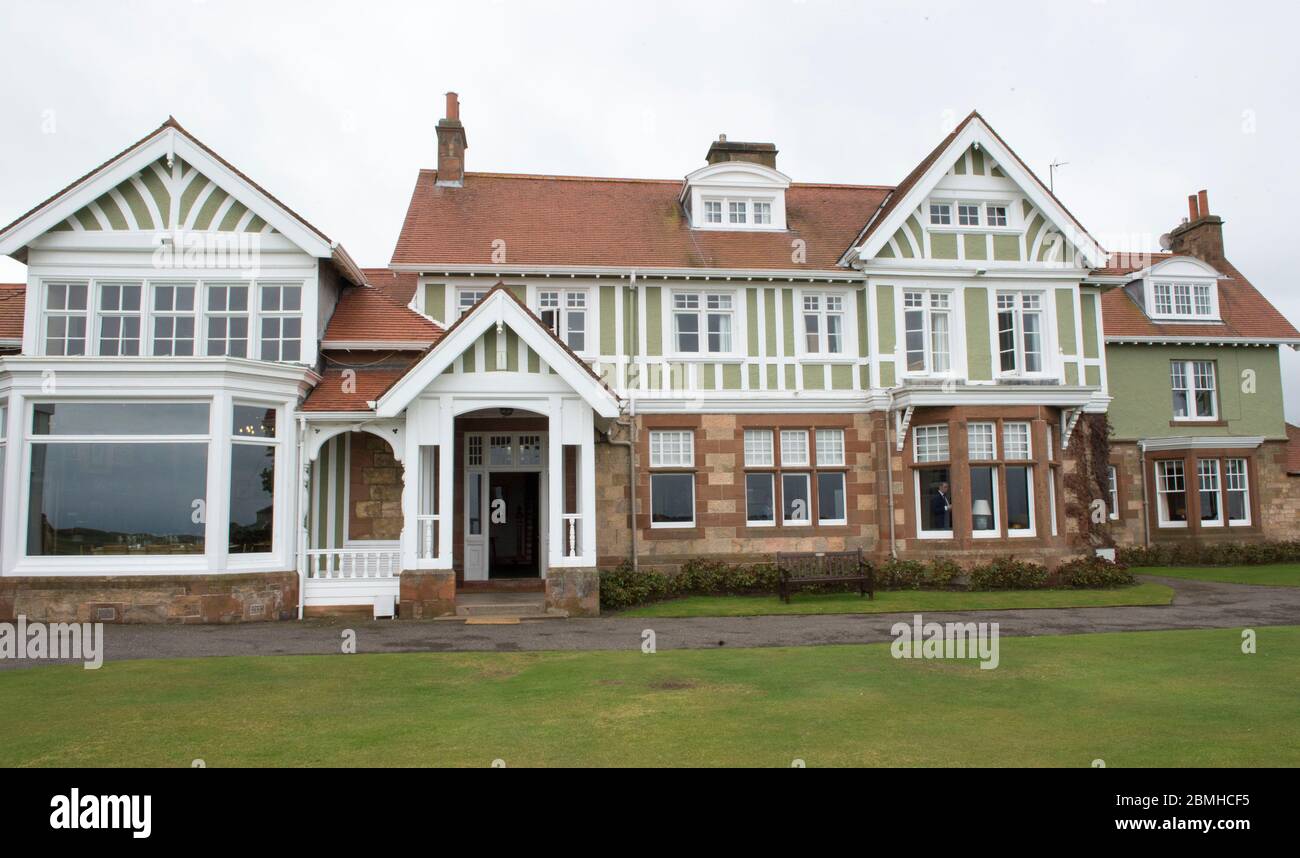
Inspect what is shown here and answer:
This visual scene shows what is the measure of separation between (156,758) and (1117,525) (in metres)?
26.7

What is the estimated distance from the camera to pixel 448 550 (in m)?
16.5

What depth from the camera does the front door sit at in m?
21.2

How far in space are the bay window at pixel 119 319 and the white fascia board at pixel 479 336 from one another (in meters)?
5.19

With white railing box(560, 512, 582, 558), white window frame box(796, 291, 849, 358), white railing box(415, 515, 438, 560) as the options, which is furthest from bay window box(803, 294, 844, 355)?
white railing box(415, 515, 438, 560)

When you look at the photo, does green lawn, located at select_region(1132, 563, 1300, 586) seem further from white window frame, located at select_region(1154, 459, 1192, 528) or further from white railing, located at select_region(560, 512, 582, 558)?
white railing, located at select_region(560, 512, 582, 558)

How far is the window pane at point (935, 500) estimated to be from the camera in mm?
20891

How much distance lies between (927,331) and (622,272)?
297 inches

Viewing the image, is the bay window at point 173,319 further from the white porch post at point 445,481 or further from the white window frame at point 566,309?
the white window frame at point 566,309

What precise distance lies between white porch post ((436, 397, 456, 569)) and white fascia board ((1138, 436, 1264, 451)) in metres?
21.4

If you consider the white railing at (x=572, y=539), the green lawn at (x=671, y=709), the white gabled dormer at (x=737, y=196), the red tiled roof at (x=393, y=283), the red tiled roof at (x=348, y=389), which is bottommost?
the green lawn at (x=671, y=709)

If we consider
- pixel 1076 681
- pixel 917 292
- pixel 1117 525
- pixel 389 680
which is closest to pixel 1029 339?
pixel 917 292

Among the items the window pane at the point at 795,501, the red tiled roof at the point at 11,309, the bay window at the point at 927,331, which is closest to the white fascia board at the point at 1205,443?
the bay window at the point at 927,331

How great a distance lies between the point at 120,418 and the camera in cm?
1620
